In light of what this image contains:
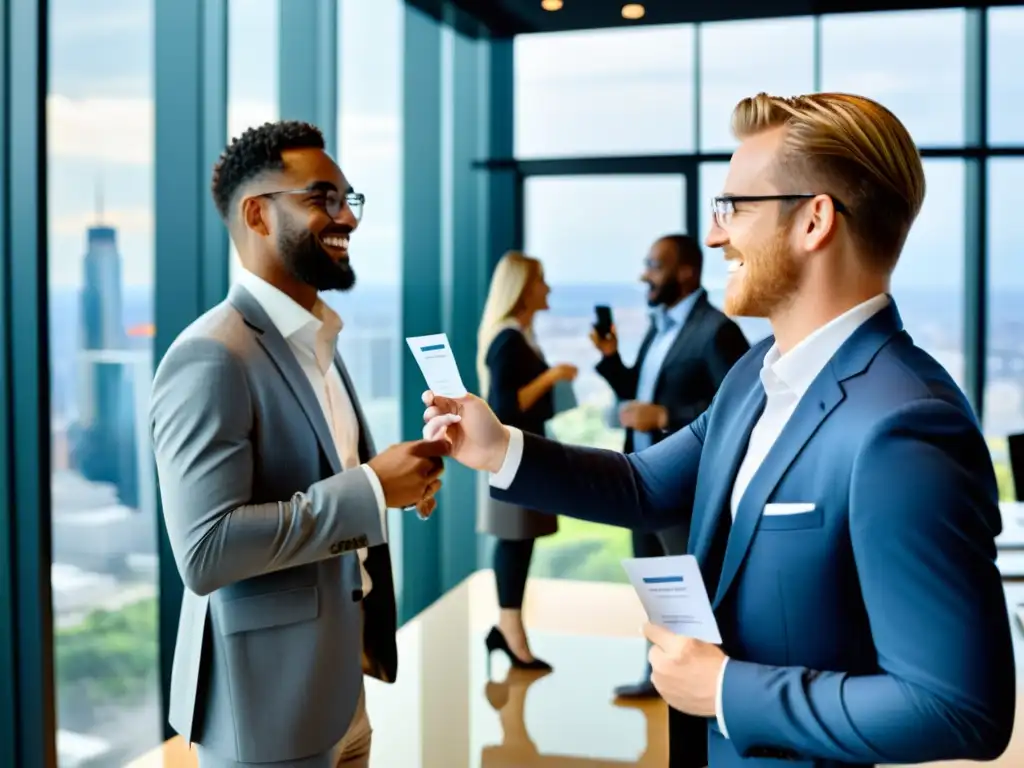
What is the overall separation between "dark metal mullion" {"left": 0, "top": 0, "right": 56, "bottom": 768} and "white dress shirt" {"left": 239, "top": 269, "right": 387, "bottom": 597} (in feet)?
2.96

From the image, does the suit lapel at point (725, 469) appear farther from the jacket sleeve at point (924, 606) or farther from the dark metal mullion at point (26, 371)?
the dark metal mullion at point (26, 371)

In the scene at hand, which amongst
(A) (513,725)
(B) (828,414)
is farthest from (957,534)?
(A) (513,725)

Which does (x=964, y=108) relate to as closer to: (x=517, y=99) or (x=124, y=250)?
(x=517, y=99)

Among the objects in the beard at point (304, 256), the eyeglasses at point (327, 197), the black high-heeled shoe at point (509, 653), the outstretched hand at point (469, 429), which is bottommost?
the black high-heeled shoe at point (509, 653)

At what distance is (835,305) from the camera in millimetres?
1328

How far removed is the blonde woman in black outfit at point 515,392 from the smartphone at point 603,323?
0.26 meters

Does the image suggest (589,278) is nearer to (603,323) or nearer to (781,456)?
(603,323)

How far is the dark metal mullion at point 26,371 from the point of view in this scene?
270cm

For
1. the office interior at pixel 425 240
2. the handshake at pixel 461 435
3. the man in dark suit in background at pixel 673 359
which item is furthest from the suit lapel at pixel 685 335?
the handshake at pixel 461 435

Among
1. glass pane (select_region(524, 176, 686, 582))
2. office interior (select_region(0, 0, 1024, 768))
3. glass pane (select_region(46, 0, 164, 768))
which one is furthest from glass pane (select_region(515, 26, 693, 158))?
glass pane (select_region(46, 0, 164, 768))

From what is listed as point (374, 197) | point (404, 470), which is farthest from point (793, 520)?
point (374, 197)

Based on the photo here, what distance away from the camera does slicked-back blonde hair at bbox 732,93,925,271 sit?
1.27 metres

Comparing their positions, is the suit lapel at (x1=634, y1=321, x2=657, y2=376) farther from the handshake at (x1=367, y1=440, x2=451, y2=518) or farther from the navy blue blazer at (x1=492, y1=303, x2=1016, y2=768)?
the navy blue blazer at (x1=492, y1=303, x2=1016, y2=768)

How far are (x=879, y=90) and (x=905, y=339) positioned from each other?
5604mm
